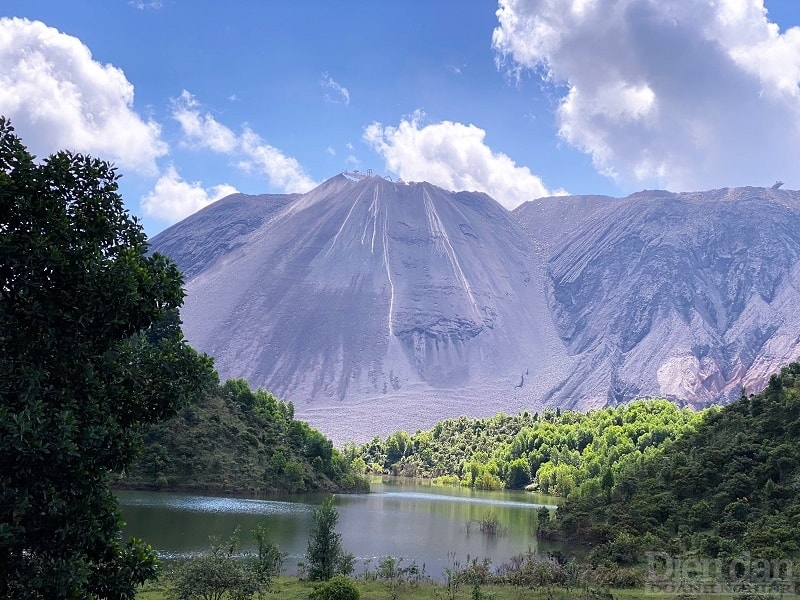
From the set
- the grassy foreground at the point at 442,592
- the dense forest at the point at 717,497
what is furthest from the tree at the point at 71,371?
the dense forest at the point at 717,497

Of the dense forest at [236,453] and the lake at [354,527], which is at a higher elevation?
the dense forest at [236,453]

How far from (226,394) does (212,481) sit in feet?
44.4

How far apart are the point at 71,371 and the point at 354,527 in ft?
113

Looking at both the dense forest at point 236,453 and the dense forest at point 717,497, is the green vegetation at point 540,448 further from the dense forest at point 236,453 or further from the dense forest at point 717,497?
the dense forest at point 236,453

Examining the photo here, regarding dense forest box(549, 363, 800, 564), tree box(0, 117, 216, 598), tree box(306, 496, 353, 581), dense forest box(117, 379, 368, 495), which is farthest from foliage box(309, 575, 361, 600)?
dense forest box(117, 379, 368, 495)

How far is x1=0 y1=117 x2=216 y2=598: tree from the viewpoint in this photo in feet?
23.8

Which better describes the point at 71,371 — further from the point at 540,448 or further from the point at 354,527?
the point at 540,448

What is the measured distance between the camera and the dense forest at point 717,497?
83.7 feet

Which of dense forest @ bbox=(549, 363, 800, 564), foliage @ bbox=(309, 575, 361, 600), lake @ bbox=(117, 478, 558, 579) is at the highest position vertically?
dense forest @ bbox=(549, 363, 800, 564)

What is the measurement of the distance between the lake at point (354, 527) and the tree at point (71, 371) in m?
18.6

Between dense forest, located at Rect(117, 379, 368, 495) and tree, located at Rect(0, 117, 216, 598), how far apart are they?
129ft

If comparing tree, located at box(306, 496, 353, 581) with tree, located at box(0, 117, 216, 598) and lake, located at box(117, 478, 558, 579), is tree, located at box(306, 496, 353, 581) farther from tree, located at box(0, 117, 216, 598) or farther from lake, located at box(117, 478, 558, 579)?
tree, located at box(0, 117, 216, 598)

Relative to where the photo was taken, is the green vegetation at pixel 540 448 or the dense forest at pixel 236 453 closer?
the dense forest at pixel 236 453

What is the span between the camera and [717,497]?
30141 mm
